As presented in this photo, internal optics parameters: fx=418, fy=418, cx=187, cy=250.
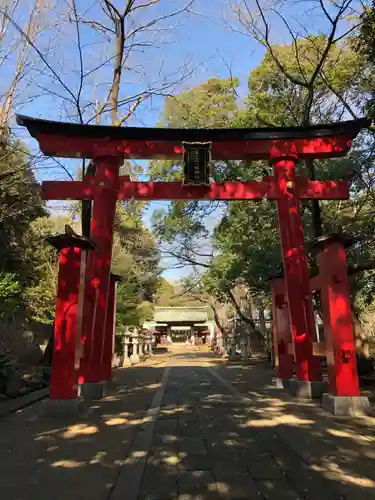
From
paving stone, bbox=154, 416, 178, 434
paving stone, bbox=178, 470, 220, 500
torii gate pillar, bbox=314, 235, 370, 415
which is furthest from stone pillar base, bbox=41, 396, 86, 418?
torii gate pillar, bbox=314, 235, 370, 415

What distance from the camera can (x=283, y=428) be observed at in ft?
18.5

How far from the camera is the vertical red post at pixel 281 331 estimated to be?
10.0m

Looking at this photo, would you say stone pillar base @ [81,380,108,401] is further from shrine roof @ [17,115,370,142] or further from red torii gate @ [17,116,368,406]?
shrine roof @ [17,115,370,142]

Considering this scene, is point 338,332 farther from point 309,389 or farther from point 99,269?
point 99,269

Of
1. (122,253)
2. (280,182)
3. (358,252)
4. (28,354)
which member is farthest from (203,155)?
(122,253)

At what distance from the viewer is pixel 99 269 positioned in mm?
8781

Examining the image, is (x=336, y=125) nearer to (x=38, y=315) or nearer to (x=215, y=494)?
(x=215, y=494)

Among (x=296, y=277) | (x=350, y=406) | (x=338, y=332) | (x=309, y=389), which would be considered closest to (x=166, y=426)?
(x=350, y=406)

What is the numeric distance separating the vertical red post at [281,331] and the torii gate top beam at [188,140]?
10.8 feet

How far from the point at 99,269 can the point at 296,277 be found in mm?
4157

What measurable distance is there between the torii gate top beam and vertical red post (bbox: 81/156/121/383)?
1.36ft

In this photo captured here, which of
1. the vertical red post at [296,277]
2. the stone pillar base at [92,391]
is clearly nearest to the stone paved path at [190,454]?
the stone pillar base at [92,391]

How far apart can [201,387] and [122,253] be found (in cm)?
1481

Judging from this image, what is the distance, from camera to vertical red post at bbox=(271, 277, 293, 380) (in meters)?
10.0
